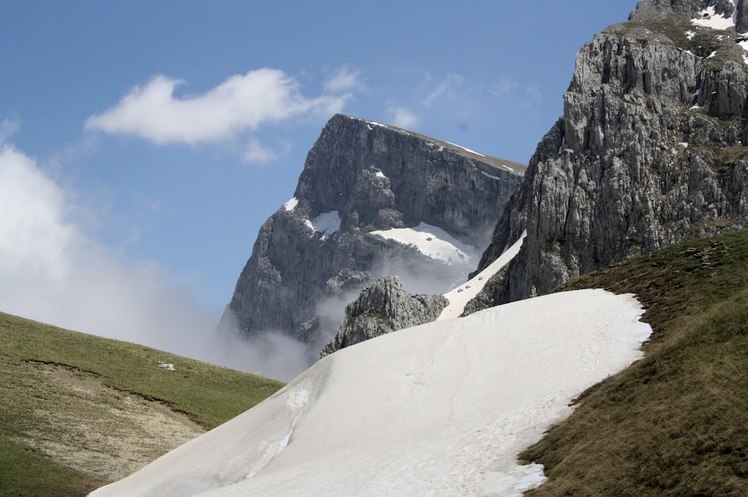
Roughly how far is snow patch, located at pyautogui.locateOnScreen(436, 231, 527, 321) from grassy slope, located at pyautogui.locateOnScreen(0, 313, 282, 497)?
6279 centimetres

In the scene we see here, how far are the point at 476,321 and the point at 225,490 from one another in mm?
17449

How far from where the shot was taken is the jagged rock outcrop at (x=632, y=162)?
130 metres

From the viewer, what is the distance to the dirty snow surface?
25734 millimetres

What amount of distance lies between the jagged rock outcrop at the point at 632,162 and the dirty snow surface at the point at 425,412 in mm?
92798

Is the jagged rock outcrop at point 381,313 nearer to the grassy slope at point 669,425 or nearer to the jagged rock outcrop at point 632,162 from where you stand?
the jagged rock outcrop at point 632,162

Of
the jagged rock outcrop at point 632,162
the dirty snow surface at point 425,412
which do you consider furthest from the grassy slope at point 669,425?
the jagged rock outcrop at point 632,162

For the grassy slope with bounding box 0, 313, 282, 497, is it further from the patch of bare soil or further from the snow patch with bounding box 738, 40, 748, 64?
the snow patch with bounding box 738, 40, 748, 64

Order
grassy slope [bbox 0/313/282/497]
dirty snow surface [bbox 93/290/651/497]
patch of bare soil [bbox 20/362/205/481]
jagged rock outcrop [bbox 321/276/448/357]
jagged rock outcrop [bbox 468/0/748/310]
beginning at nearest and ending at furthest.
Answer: dirty snow surface [bbox 93/290/651/497]
grassy slope [bbox 0/313/282/497]
patch of bare soil [bbox 20/362/205/481]
jagged rock outcrop [bbox 321/276/448/357]
jagged rock outcrop [bbox 468/0/748/310]

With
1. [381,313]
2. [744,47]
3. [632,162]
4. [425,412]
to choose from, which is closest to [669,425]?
[425,412]

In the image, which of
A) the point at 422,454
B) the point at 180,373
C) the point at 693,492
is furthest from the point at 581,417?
the point at 180,373

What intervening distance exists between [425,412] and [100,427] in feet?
118

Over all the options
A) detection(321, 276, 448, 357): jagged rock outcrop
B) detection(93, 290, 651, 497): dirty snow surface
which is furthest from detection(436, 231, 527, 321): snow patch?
detection(93, 290, 651, 497): dirty snow surface

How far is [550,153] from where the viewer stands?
159m

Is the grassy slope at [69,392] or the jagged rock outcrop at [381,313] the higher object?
the jagged rock outcrop at [381,313]
